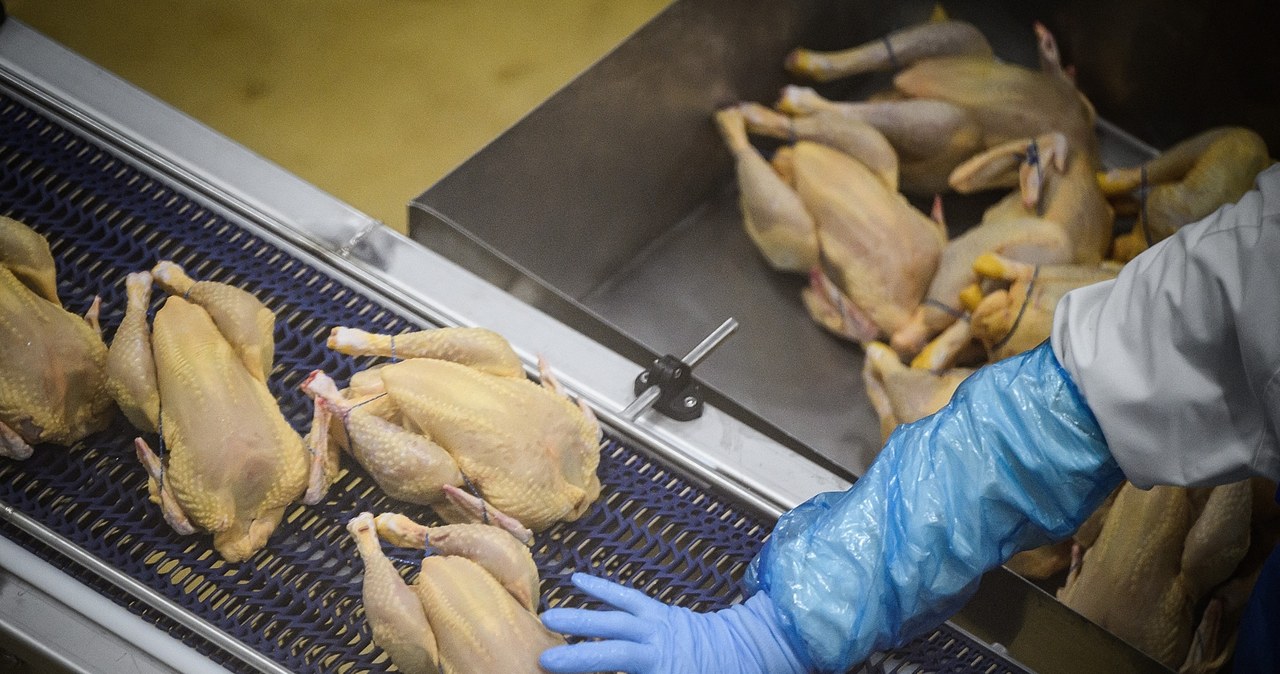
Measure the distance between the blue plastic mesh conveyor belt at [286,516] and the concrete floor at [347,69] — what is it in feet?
3.54

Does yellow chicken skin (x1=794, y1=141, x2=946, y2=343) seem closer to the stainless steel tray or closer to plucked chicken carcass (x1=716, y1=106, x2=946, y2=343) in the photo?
plucked chicken carcass (x1=716, y1=106, x2=946, y2=343)

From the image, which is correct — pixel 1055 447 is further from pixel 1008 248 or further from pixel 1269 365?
pixel 1008 248

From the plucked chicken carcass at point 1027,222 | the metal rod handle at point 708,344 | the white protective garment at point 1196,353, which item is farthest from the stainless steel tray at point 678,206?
the white protective garment at point 1196,353

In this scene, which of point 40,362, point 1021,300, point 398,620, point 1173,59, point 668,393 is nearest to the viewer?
point 398,620

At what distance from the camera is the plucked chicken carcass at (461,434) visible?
150 centimetres

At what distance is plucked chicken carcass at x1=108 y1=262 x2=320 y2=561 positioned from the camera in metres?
1.45

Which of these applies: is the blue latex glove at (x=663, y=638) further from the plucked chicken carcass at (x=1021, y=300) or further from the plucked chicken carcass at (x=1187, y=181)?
the plucked chicken carcass at (x=1187, y=181)

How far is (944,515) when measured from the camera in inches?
55.7

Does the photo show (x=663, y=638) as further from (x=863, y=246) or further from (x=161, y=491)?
(x=863, y=246)

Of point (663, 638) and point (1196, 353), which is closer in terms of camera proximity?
point (1196, 353)

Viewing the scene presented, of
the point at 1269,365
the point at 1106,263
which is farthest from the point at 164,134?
the point at 1106,263

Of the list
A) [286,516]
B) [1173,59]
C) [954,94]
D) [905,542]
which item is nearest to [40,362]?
[286,516]

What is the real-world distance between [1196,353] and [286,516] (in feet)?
3.79

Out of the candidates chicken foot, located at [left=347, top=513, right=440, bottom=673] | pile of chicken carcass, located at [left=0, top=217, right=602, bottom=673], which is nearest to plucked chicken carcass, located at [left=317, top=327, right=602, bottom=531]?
pile of chicken carcass, located at [left=0, top=217, right=602, bottom=673]
